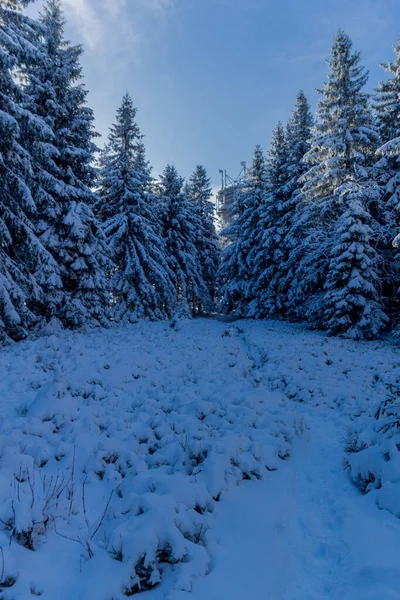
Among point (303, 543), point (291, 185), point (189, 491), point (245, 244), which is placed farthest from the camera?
point (245, 244)

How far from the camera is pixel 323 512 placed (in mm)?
3496

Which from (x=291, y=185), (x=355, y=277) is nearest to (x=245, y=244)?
(x=291, y=185)

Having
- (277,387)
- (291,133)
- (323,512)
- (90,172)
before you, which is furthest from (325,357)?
(291,133)

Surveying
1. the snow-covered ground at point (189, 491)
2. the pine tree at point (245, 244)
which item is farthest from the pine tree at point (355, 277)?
the pine tree at point (245, 244)

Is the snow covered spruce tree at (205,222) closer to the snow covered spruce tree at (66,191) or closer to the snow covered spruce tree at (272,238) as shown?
the snow covered spruce tree at (272,238)

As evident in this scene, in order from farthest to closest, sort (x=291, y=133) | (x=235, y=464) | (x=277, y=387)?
1. (x=291, y=133)
2. (x=277, y=387)
3. (x=235, y=464)

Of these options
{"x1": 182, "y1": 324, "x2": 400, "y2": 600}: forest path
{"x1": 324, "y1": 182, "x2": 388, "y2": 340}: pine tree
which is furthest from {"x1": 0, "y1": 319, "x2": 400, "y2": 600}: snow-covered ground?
{"x1": 324, "y1": 182, "x2": 388, "y2": 340}: pine tree

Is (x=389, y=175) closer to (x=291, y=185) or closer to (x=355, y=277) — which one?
(x=355, y=277)

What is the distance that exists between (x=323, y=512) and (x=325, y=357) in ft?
24.8

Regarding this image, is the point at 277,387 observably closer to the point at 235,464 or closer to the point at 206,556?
the point at 235,464

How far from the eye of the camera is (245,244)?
2645cm

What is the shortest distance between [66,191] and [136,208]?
6801 mm

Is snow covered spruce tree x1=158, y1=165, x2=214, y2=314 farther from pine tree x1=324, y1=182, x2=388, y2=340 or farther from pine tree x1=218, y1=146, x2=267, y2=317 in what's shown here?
pine tree x1=324, y1=182, x2=388, y2=340

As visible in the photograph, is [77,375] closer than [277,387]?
Yes
